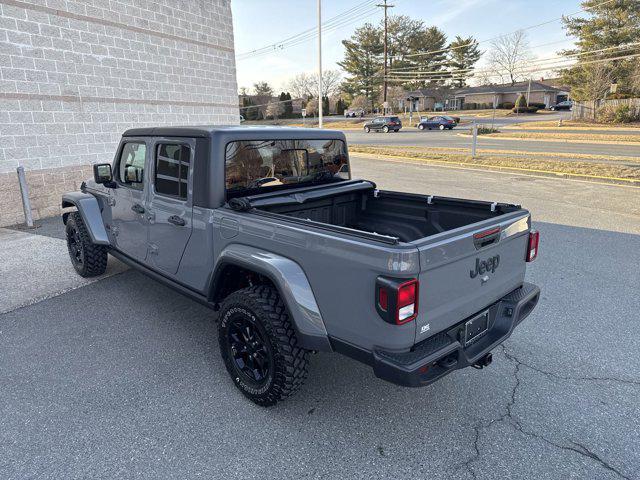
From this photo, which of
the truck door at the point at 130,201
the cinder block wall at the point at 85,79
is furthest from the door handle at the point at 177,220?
the cinder block wall at the point at 85,79

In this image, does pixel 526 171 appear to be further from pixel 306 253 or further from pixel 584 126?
pixel 584 126

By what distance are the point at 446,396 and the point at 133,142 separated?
3640 mm

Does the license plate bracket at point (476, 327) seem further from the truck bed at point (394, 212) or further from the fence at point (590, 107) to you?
the fence at point (590, 107)

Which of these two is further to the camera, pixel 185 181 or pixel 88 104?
pixel 88 104

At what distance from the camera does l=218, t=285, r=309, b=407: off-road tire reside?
9.09ft

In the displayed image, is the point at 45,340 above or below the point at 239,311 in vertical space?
below

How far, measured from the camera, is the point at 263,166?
12.0ft

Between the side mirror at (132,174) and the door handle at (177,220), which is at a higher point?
the side mirror at (132,174)

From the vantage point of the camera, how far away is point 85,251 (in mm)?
5242

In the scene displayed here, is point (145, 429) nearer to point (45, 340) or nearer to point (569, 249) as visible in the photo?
point (45, 340)

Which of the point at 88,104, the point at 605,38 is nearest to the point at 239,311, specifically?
the point at 88,104

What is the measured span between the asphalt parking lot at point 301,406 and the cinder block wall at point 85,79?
5.10m

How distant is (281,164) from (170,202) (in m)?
1.00

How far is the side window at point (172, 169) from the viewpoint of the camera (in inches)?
138
